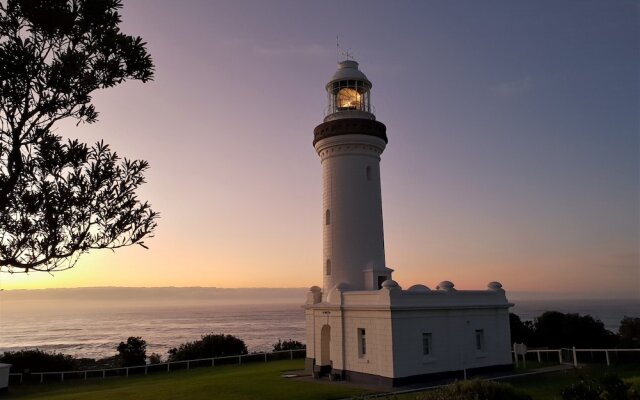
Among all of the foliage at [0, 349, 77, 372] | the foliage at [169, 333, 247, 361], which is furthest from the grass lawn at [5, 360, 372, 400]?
the foliage at [169, 333, 247, 361]

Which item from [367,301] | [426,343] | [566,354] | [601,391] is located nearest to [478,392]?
[601,391]

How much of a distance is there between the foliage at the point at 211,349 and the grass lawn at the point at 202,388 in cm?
380

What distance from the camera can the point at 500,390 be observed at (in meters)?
10.2

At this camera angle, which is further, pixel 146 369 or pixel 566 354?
pixel 146 369

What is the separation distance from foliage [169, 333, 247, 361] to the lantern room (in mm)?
15132

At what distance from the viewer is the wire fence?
22734 mm

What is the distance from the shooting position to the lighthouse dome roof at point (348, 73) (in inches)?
861

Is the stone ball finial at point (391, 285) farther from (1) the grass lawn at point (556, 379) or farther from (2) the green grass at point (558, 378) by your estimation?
(2) the green grass at point (558, 378)

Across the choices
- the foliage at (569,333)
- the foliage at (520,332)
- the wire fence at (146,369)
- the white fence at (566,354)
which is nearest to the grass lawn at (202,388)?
the wire fence at (146,369)

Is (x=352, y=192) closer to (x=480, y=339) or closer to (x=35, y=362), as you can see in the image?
(x=480, y=339)

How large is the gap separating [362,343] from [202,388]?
6066mm

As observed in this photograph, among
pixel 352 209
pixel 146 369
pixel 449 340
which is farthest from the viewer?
pixel 146 369

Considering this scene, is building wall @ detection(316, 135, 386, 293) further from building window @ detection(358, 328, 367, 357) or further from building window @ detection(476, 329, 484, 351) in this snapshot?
building window @ detection(476, 329, 484, 351)

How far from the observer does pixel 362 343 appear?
18234mm
